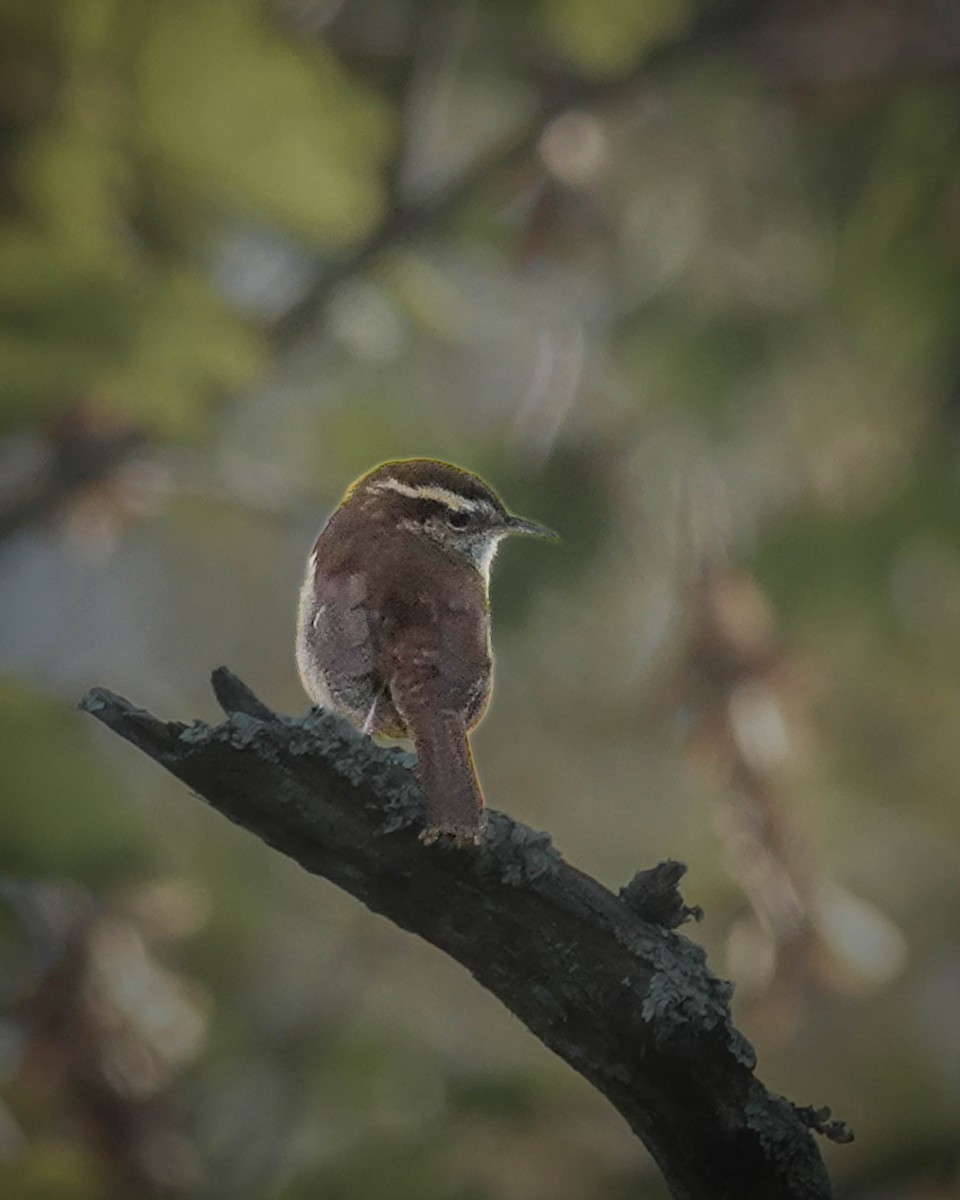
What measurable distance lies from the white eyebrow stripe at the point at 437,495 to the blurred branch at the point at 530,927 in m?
0.61

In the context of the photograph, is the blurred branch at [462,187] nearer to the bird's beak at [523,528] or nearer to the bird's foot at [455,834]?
the bird's beak at [523,528]

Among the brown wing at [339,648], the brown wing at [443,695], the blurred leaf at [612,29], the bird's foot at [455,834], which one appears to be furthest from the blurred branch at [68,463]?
the bird's foot at [455,834]

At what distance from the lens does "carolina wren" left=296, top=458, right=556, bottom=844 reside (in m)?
1.82

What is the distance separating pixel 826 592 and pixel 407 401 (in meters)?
1.40

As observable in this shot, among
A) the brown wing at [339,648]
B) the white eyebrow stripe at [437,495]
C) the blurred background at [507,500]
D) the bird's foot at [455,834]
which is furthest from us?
the blurred background at [507,500]

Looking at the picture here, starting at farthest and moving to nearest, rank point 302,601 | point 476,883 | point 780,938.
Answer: point 780,938 < point 302,601 < point 476,883

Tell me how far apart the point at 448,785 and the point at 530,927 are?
7.1 inches

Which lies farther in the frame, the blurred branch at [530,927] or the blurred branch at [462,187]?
the blurred branch at [462,187]

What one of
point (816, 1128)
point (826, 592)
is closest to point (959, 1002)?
point (826, 592)

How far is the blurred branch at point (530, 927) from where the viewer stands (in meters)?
1.75

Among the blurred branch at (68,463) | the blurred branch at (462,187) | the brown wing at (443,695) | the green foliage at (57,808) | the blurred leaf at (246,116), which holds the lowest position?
the brown wing at (443,695)

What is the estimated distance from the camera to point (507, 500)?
13.3 feet

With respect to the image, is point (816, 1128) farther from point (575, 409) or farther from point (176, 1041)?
point (575, 409)

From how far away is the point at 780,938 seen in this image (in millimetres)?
3447
